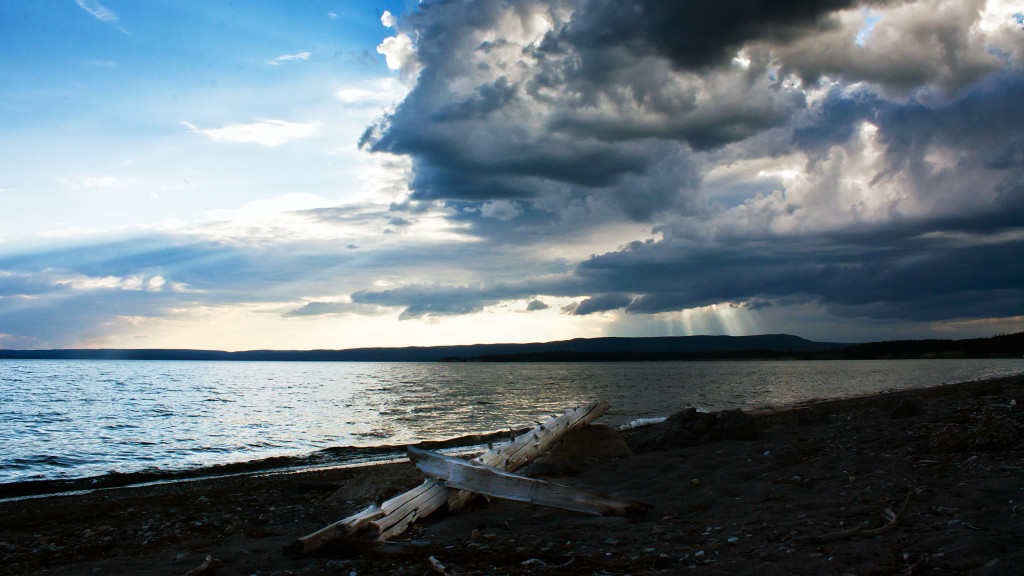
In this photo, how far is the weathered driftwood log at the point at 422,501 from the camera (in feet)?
19.0

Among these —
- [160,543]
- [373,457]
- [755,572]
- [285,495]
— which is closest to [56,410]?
[373,457]

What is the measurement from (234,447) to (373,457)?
18.9ft

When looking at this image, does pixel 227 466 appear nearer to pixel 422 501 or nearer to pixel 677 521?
pixel 422 501

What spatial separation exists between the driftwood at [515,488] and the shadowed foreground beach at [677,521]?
0.20 m

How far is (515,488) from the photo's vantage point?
6969mm

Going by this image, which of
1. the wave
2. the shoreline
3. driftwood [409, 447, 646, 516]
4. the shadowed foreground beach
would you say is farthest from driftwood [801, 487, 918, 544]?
the wave

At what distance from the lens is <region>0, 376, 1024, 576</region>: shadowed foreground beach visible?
4.66 metres

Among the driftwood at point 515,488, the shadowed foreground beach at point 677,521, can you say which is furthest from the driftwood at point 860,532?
the driftwood at point 515,488

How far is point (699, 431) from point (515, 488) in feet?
20.4

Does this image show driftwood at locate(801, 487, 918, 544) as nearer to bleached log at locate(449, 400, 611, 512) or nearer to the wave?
bleached log at locate(449, 400, 611, 512)

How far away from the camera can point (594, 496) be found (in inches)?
262

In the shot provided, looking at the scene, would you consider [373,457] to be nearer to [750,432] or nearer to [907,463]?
[750,432]

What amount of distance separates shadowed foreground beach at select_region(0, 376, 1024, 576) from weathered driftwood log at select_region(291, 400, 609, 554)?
0.15 meters

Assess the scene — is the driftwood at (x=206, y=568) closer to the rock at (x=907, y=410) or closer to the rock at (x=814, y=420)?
the rock at (x=814, y=420)
